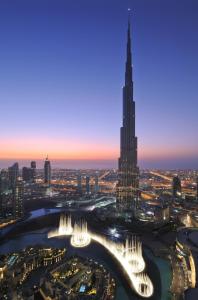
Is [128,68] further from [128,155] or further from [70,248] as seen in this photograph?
[70,248]

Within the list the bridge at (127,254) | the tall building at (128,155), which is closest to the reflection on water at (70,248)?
the bridge at (127,254)

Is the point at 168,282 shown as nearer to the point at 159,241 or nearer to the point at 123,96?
the point at 159,241

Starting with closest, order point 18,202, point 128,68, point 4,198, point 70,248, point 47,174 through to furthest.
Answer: point 70,248 < point 18,202 < point 4,198 < point 128,68 < point 47,174

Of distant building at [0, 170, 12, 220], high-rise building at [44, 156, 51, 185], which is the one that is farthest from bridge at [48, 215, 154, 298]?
high-rise building at [44, 156, 51, 185]

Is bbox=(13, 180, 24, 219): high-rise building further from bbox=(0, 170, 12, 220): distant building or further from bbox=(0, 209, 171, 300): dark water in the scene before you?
bbox=(0, 209, 171, 300): dark water

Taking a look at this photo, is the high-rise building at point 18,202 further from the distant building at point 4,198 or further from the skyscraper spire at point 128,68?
the skyscraper spire at point 128,68

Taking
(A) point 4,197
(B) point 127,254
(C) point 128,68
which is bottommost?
(B) point 127,254

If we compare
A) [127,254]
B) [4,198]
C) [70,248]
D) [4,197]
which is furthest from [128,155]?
[127,254]
